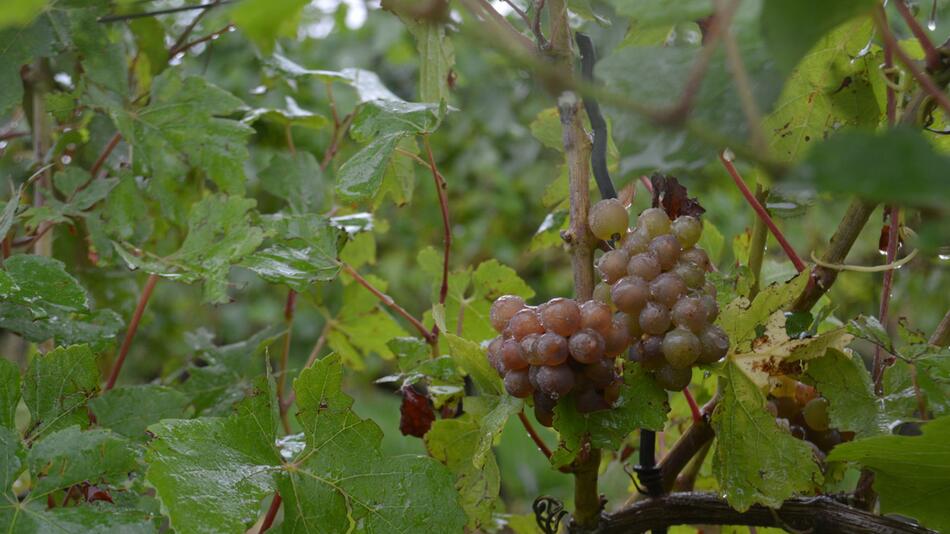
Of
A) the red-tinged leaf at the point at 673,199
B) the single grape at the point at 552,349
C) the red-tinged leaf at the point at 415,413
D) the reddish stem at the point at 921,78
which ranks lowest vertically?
the red-tinged leaf at the point at 415,413

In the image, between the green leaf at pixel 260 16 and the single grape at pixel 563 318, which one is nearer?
the green leaf at pixel 260 16

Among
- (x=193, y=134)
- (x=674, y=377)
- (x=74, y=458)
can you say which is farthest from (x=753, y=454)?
(x=193, y=134)

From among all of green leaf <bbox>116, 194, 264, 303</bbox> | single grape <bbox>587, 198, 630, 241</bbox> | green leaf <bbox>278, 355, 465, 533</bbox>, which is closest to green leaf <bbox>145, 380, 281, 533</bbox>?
green leaf <bbox>278, 355, 465, 533</bbox>

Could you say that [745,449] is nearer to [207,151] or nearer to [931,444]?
[931,444]

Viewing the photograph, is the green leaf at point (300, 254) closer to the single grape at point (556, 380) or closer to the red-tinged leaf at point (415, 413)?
the red-tinged leaf at point (415, 413)

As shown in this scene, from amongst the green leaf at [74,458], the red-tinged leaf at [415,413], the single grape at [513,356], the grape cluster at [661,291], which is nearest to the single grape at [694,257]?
the grape cluster at [661,291]

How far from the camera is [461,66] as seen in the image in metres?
3.20

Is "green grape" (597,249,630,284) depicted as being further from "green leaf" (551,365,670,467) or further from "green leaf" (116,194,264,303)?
"green leaf" (116,194,264,303)

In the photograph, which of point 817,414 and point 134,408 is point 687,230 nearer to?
point 817,414

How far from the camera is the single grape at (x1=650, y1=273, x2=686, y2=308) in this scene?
471 mm

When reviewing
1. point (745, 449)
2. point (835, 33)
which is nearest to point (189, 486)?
point (745, 449)

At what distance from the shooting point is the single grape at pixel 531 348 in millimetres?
462

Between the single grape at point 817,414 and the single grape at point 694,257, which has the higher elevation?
the single grape at point 694,257

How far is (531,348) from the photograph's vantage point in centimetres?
46
